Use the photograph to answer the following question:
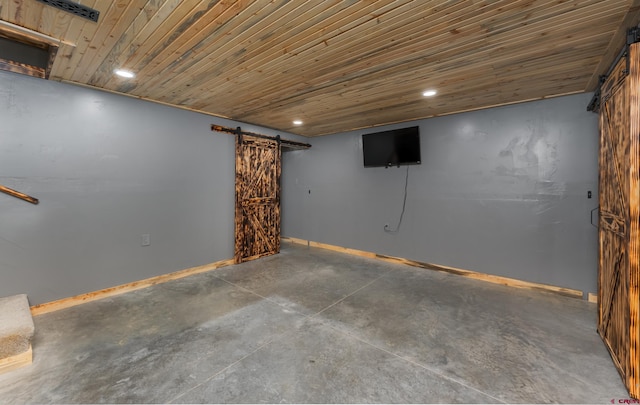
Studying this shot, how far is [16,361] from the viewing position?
1.99 m

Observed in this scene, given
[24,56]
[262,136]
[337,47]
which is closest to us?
[337,47]

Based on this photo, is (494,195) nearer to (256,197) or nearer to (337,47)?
(337,47)

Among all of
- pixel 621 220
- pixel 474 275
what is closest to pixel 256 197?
pixel 474 275

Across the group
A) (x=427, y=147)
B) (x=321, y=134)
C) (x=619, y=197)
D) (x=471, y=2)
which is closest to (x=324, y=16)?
(x=471, y=2)

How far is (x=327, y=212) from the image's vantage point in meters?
5.99

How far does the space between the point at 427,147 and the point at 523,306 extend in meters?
2.73

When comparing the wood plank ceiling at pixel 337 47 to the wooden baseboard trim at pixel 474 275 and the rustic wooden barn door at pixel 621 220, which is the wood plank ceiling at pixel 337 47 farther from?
the wooden baseboard trim at pixel 474 275

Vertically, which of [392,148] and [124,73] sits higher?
[124,73]

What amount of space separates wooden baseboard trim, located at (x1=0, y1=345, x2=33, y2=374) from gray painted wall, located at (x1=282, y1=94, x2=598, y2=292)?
15.4 ft

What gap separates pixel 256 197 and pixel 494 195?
418 centimetres

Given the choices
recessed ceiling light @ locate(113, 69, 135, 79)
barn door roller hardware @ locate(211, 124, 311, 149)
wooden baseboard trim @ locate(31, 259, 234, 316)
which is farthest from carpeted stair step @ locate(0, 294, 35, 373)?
barn door roller hardware @ locate(211, 124, 311, 149)

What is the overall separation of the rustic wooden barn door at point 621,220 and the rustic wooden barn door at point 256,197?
4.76 metres

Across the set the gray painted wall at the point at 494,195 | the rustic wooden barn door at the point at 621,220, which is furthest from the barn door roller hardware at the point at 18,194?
the rustic wooden barn door at the point at 621,220

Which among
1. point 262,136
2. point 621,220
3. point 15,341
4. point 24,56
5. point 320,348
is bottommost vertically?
point 320,348
